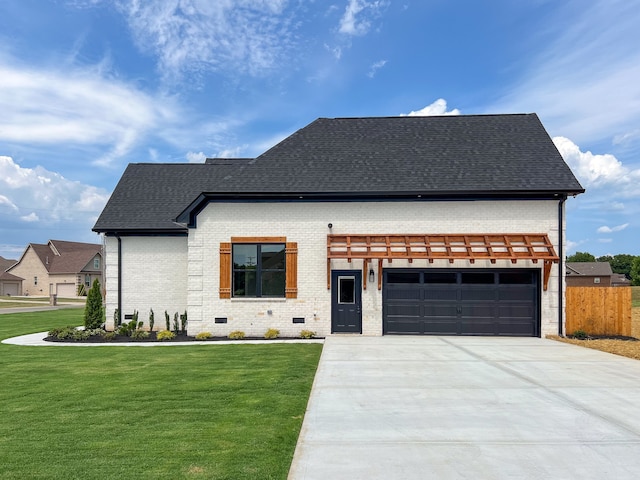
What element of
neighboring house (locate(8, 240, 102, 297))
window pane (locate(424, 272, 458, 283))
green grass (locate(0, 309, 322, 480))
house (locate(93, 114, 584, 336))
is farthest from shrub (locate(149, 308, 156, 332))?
neighboring house (locate(8, 240, 102, 297))

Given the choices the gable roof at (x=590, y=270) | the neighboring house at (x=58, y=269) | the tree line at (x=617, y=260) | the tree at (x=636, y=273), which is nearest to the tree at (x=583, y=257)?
the tree line at (x=617, y=260)

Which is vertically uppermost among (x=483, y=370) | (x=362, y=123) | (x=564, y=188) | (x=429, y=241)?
(x=362, y=123)

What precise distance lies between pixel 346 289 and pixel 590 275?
7353cm

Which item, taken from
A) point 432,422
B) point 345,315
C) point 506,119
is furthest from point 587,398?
point 506,119

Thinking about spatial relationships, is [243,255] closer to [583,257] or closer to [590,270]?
[590,270]

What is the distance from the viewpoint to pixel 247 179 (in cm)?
1717

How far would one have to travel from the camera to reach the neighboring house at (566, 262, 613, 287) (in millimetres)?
74375

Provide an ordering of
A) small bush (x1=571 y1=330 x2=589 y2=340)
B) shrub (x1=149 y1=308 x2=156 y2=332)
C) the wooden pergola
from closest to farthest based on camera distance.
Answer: the wooden pergola, small bush (x1=571 y1=330 x2=589 y2=340), shrub (x1=149 y1=308 x2=156 y2=332)

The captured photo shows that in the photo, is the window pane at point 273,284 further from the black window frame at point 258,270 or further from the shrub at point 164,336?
the shrub at point 164,336

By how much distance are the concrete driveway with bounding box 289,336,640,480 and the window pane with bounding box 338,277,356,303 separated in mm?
4350

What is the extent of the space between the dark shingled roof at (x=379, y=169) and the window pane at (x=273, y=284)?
10.2 ft

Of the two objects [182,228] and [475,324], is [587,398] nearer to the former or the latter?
[475,324]

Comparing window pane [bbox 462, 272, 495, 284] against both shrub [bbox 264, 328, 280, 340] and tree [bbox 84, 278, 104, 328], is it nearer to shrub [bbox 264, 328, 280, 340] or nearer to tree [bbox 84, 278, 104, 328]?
shrub [bbox 264, 328, 280, 340]

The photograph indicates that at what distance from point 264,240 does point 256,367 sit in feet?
22.1
